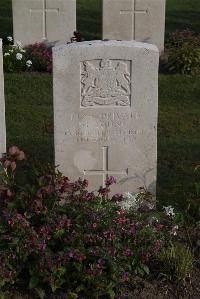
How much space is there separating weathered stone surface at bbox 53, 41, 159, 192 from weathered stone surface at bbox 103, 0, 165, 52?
582 cm

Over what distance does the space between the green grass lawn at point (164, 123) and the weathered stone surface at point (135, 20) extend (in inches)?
45.6

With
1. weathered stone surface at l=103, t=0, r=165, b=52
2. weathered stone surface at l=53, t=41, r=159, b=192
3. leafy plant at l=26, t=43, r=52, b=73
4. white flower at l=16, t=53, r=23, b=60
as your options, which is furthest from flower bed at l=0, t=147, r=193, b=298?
weathered stone surface at l=103, t=0, r=165, b=52

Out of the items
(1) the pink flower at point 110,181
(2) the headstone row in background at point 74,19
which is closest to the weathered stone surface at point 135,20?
(2) the headstone row in background at point 74,19

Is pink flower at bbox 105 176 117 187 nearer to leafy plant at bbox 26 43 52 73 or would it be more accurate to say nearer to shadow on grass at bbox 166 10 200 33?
leafy plant at bbox 26 43 52 73

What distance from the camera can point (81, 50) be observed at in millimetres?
5613

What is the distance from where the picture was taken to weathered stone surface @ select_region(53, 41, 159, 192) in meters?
5.65

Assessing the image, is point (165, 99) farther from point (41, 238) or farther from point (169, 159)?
point (41, 238)

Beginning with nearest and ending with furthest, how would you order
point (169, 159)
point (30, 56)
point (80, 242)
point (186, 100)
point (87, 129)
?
1. point (80, 242)
2. point (87, 129)
3. point (169, 159)
4. point (186, 100)
5. point (30, 56)

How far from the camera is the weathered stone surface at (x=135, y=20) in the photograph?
11359 mm

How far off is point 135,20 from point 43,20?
1558 mm

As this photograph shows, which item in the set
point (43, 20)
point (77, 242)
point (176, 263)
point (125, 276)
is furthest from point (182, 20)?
point (125, 276)

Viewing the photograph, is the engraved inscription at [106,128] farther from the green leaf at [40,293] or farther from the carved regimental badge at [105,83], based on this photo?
the green leaf at [40,293]

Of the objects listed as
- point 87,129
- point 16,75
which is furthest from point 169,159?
point 16,75

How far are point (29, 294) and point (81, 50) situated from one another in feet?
6.53
